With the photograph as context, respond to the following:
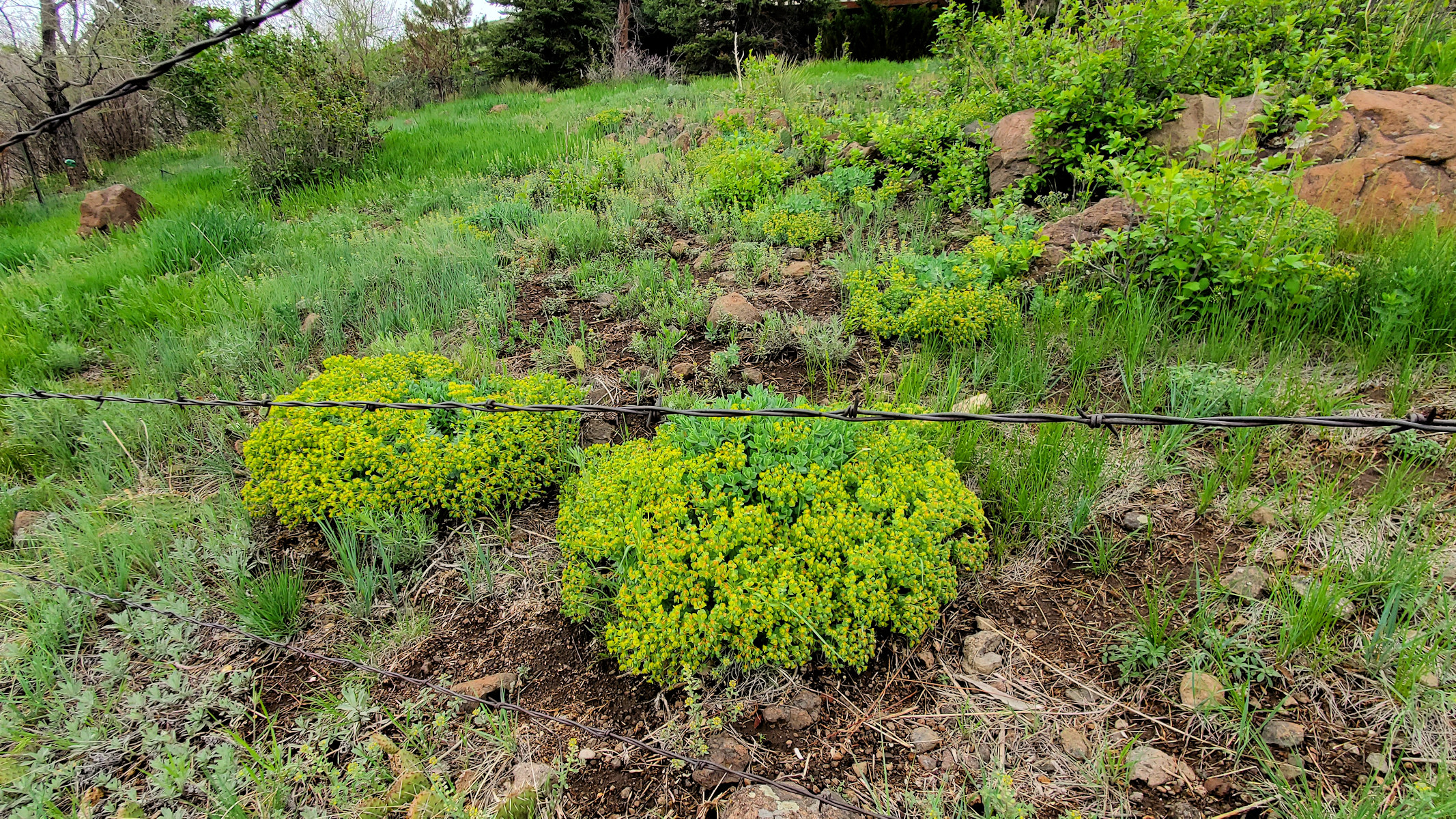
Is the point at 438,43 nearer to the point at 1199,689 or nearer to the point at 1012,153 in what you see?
the point at 1012,153

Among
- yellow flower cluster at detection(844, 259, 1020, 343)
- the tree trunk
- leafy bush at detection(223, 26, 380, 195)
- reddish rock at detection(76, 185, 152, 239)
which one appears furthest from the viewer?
the tree trunk

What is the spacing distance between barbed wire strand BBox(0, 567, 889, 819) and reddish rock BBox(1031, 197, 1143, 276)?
309 centimetres

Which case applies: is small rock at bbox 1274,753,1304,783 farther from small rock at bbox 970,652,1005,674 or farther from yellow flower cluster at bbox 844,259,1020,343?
yellow flower cluster at bbox 844,259,1020,343

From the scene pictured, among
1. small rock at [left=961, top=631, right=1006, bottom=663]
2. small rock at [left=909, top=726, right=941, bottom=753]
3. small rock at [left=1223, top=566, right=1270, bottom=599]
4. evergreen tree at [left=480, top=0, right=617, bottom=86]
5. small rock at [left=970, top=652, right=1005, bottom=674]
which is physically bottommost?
small rock at [left=909, top=726, right=941, bottom=753]

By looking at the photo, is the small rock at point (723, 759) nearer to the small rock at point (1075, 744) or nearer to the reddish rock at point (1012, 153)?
the small rock at point (1075, 744)

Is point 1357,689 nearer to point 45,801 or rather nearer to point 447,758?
point 447,758

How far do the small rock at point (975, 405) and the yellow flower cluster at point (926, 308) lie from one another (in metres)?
0.42

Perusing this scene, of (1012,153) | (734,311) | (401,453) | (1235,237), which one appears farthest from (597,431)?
(1012,153)

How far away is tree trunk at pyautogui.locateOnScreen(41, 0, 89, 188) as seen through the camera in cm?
1003

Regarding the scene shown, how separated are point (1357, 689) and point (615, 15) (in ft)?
65.8

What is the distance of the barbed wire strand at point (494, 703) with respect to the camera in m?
1.67

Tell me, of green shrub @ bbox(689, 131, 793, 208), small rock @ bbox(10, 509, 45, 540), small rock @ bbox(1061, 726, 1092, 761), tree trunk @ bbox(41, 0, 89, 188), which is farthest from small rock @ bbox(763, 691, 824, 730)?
tree trunk @ bbox(41, 0, 89, 188)

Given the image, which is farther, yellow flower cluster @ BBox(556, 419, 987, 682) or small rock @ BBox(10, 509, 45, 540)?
small rock @ BBox(10, 509, 45, 540)

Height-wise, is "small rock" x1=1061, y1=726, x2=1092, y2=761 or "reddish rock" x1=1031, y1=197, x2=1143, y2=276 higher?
"reddish rock" x1=1031, y1=197, x2=1143, y2=276
